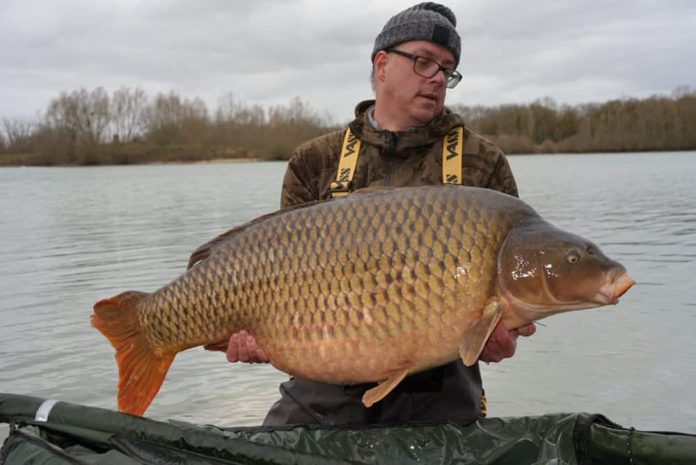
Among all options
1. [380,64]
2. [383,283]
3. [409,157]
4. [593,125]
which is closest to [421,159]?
[409,157]

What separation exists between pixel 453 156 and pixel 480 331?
2.57 ft

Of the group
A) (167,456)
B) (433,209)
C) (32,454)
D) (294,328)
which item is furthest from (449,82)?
(32,454)

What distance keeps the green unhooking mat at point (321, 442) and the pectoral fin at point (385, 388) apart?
0.17m

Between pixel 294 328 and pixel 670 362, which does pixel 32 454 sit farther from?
pixel 670 362

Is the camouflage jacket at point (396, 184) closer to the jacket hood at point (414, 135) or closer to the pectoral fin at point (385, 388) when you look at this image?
the jacket hood at point (414, 135)

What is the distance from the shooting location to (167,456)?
199 centimetres

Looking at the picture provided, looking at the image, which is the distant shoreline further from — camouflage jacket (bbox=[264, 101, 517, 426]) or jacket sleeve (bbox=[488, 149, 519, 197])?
jacket sleeve (bbox=[488, 149, 519, 197])

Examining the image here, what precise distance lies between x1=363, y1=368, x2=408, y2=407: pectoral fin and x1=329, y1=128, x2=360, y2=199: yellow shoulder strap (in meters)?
0.72

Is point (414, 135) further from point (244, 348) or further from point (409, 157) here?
point (244, 348)

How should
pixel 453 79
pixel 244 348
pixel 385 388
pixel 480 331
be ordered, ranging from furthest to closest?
pixel 453 79 → pixel 244 348 → pixel 385 388 → pixel 480 331

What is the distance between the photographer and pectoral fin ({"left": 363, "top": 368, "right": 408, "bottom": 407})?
1948 mm

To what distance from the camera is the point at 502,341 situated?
6.73 ft

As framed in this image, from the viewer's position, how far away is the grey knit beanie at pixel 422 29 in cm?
251

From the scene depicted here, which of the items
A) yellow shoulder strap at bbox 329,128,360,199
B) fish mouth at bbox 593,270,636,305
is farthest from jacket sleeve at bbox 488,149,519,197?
fish mouth at bbox 593,270,636,305
